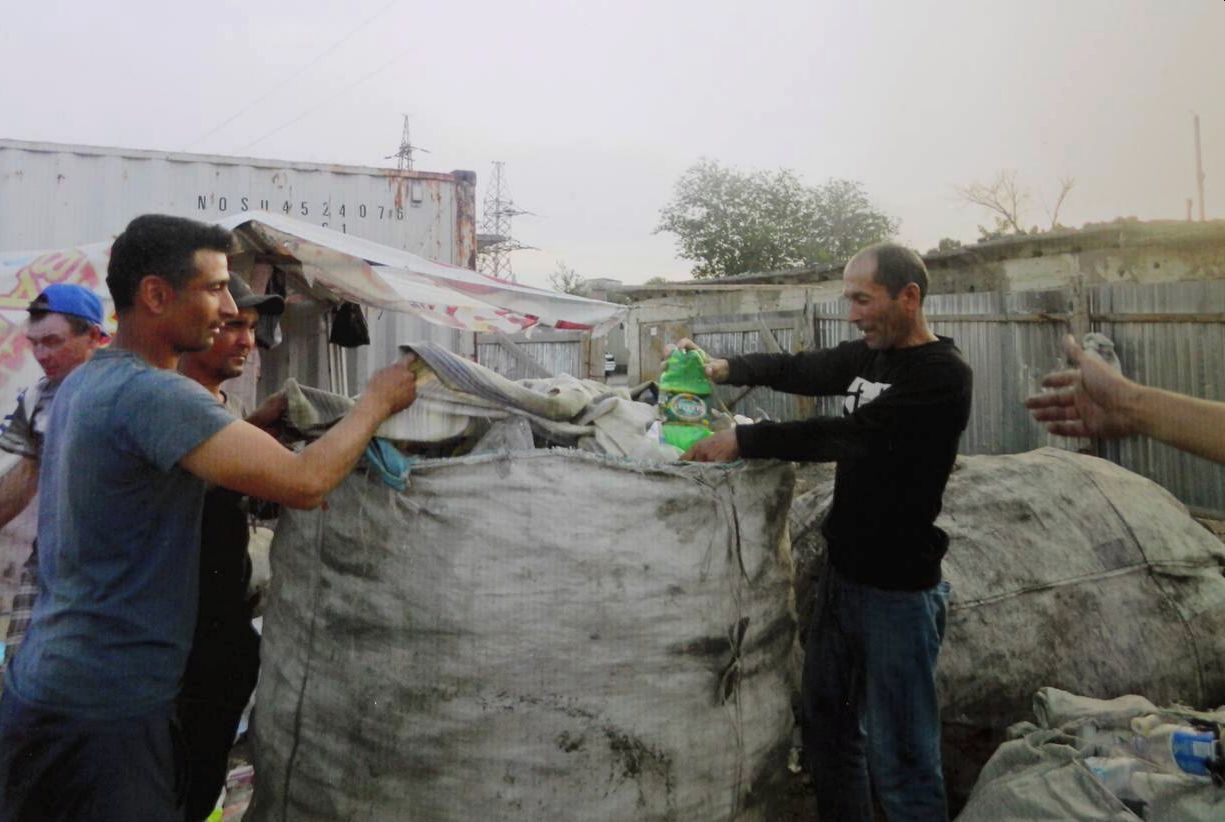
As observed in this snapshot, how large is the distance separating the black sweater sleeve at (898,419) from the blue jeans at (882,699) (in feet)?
1.25

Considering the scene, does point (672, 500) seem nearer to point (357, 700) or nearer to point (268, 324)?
point (357, 700)

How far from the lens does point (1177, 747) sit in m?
1.75

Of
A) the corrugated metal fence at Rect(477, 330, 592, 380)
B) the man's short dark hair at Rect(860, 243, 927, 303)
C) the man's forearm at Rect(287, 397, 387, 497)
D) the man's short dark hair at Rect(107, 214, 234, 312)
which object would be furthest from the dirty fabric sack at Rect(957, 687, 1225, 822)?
the corrugated metal fence at Rect(477, 330, 592, 380)

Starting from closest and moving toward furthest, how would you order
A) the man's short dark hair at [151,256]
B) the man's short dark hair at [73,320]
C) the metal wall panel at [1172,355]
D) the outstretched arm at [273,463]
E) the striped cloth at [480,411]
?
the outstretched arm at [273,463]
the man's short dark hair at [151,256]
the striped cloth at [480,411]
the man's short dark hair at [73,320]
the metal wall panel at [1172,355]

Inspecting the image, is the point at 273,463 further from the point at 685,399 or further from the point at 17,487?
the point at 17,487

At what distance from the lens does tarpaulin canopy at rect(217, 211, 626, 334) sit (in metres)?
4.16

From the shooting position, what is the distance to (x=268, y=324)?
14.7 feet

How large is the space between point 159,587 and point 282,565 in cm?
39

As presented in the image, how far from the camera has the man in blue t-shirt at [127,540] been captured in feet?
4.43

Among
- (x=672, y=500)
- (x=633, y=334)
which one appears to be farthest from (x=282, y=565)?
(x=633, y=334)

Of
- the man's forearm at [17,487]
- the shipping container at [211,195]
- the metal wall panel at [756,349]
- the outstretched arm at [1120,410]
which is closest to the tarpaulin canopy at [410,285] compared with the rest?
the shipping container at [211,195]

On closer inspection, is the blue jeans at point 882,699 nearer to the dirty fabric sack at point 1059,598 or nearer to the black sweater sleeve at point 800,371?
the dirty fabric sack at point 1059,598

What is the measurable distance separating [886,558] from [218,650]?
1604mm

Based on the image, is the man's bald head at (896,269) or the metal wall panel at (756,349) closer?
the man's bald head at (896,269)
